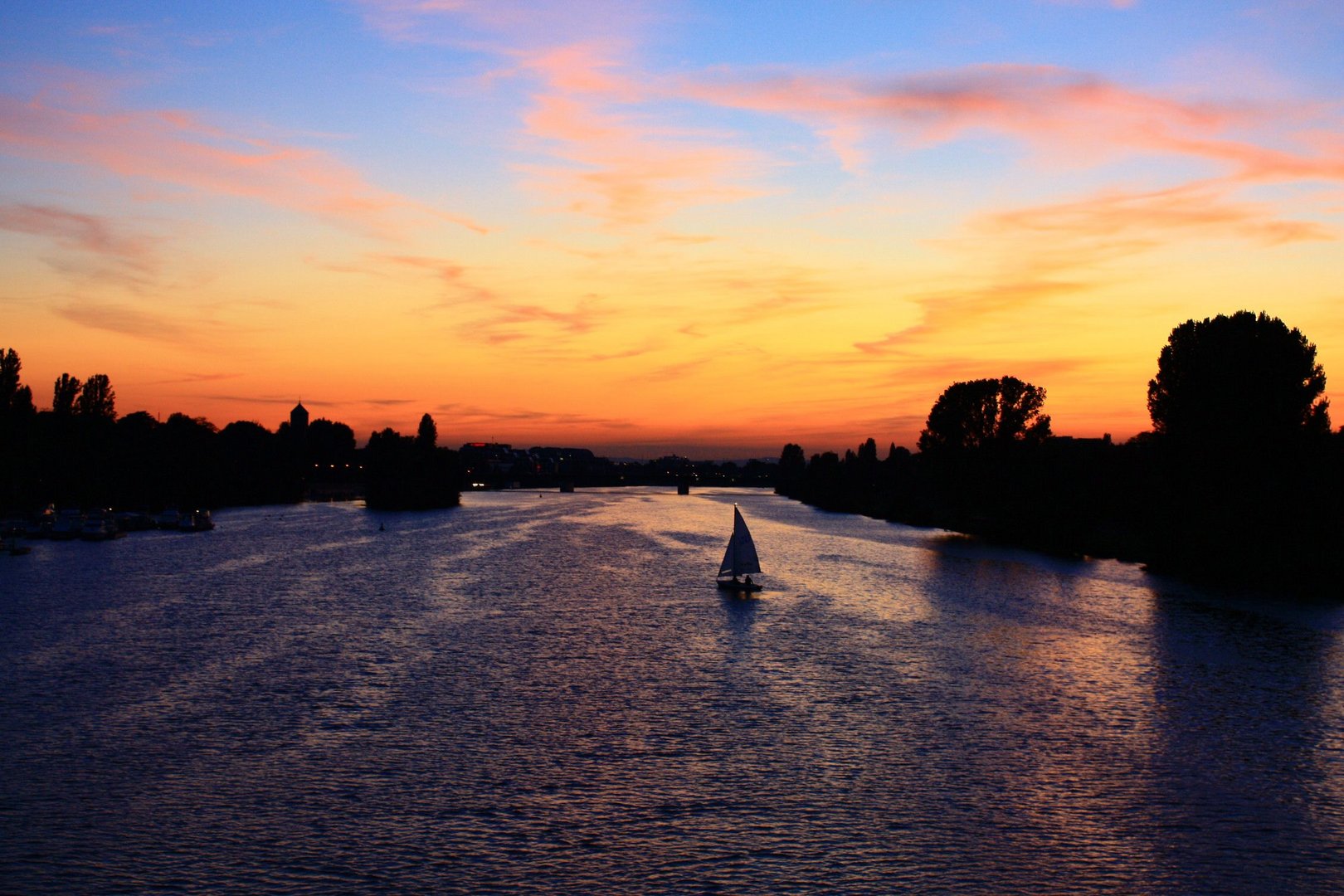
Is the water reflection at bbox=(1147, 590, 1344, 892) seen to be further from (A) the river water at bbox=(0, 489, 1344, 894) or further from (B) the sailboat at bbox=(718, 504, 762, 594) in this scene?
(B) the sailboat at bbox=(718, 504, 762, 594)

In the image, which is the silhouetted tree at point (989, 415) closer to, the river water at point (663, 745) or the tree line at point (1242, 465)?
the tree line at point (1242, 465)

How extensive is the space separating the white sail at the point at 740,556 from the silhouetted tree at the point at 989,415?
82.4 meters

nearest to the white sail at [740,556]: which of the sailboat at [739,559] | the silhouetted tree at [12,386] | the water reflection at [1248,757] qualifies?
the sailboat at [739,559]

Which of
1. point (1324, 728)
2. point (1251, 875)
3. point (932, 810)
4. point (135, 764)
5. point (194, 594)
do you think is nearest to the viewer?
point (1251, 875)

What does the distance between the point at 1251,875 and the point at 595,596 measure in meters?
54.3

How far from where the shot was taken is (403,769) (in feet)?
103

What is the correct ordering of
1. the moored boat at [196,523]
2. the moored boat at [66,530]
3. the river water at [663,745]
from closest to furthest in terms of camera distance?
1. the river water at [663,745]
2. the moored boat at [66,530]
3. the moored boat at [196,523]

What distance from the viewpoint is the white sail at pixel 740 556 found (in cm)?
8206

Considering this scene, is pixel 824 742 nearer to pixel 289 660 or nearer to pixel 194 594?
pixel 289 660

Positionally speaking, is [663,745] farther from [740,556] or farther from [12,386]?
[12,386]

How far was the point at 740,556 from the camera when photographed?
82.8 meters

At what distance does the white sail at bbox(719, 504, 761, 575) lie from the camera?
82.1m

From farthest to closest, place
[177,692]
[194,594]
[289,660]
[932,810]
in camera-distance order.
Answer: [194,594] → [289,660] → [177,692] → [932,810]

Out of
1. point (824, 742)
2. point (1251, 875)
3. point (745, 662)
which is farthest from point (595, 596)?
point (1251, 875)
